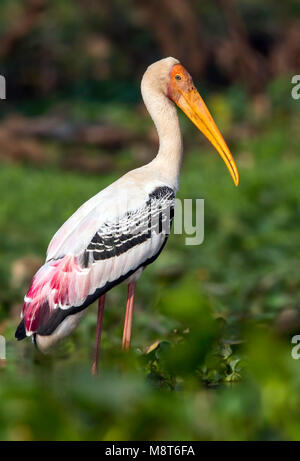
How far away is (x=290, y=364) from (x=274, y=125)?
10256mm

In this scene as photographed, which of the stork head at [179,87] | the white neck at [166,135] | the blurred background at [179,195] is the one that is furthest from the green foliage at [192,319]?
the stork head at [179,87]

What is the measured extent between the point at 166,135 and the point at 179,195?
4.87 meters

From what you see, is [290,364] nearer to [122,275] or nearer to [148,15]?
[122,275]

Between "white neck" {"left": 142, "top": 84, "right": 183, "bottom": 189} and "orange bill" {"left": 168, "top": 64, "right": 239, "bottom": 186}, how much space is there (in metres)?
0.05

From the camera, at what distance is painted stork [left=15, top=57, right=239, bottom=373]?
3.30 meters

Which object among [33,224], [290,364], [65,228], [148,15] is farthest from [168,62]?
[148,15]

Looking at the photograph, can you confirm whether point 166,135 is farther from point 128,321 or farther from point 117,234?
point 128,321

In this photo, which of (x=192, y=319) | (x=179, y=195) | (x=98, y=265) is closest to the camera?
(x=192, y=319)

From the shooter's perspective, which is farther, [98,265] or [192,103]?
[192,103]

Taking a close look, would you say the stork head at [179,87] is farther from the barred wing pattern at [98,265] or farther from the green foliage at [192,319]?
the green foliage at [192,319]

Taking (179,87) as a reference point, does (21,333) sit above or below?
below

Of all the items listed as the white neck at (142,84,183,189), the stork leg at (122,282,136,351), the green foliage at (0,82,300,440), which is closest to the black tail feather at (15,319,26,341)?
the green foliage at (0,82,300,440)

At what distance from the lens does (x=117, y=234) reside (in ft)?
11.2

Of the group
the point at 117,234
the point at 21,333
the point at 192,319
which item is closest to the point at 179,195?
the point at 117,234
